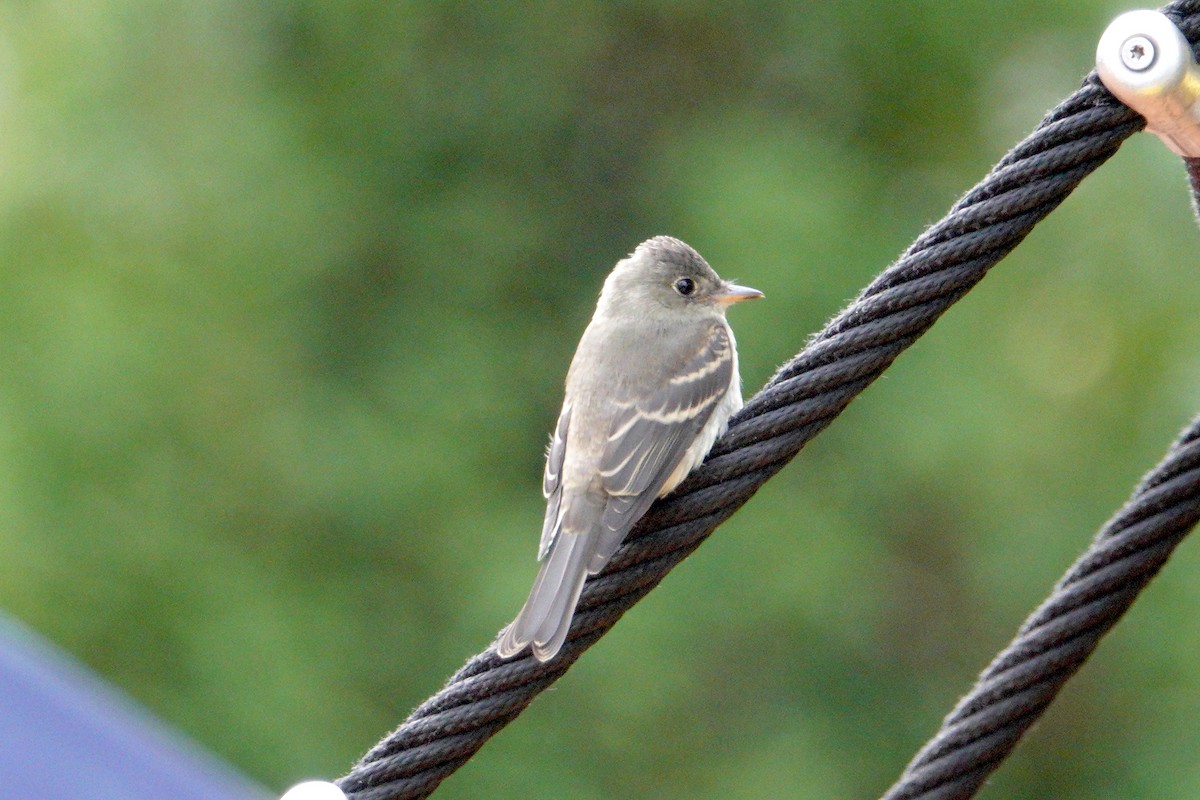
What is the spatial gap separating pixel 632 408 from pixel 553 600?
1.17 meters

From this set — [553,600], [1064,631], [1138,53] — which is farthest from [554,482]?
[1138,53]

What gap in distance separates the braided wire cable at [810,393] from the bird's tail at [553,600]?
0.38 ft

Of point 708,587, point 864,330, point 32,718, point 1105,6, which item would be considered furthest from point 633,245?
point 864,330

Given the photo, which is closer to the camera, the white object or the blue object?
the white object

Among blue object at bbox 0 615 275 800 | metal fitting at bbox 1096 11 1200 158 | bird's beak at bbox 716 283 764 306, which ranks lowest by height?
blue object at bbox 0 615 275 800

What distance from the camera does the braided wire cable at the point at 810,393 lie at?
2.44m

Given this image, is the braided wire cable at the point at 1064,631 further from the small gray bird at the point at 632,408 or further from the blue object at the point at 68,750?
the blue object at the point at 68,750

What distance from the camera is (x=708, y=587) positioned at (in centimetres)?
811

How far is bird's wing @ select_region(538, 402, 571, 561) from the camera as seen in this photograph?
13.8 feet

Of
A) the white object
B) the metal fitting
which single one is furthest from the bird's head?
the white object

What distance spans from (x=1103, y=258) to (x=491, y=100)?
3929mm

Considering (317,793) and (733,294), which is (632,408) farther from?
(317,793)

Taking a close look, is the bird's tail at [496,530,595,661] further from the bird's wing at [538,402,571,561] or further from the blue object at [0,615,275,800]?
the blue object at [0,615,275,800]

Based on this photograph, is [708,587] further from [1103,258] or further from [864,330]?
[864,330]
